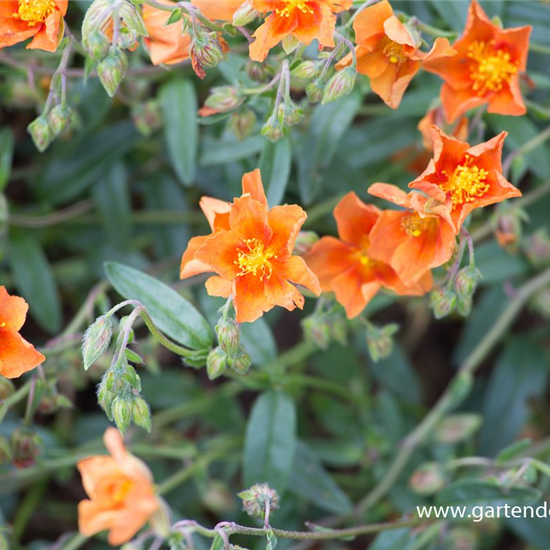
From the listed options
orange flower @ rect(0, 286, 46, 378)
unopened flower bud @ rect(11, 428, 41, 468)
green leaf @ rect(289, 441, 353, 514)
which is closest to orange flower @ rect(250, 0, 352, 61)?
orange flower @ rect(0, 286, 46, 378)

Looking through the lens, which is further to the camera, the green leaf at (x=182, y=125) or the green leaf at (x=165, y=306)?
the green leaf at (x=182, y=125)

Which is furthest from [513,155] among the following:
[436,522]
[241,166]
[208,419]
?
[208,419]

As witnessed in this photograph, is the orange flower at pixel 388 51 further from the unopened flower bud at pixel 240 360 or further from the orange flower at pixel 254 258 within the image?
the unopened flower bud at pixel 240 360

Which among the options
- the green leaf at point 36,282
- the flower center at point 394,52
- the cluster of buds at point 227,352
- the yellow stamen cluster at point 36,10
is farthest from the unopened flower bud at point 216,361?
the green leaf at point 36,282

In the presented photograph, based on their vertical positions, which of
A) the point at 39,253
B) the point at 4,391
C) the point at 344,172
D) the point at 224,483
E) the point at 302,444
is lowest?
the point at 224,483

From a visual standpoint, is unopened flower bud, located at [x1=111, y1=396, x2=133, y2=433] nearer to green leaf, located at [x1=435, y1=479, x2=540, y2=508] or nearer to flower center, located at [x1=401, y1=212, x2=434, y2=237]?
flower center, located at [x1=401, y1=212, x2=434, y2=237]

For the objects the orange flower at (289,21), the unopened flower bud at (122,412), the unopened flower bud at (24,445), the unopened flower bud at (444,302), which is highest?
the orange flower at (289,21)

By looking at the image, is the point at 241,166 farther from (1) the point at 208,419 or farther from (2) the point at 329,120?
(1) the point at 208,419
